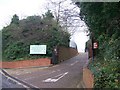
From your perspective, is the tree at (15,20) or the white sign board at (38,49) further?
the tree at (15,20)

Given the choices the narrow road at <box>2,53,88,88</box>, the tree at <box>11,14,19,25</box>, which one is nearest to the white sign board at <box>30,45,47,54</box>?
the tree at <box>11,14,19,25</box>

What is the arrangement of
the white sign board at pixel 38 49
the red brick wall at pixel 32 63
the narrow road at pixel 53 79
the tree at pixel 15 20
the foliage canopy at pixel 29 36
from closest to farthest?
the narrow road at pixel 53 79 < the red brick wall at pixel 32 63 < the white sign board at pixel 38 49 < the foliage canopy at pixel 29 36 < the tree at pixel 15 20

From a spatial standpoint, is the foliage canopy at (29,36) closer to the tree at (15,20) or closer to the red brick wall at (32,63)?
the tree at (15,20)

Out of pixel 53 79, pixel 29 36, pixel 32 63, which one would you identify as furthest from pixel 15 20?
pixel 53 79

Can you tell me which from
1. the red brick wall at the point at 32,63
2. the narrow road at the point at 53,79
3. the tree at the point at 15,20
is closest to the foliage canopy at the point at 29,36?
the tree at the point at 15,20

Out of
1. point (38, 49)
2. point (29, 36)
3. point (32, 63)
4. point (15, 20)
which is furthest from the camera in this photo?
point (15, 20)

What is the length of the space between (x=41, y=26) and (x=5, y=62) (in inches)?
319

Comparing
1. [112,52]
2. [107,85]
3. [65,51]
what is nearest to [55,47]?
[65,51]

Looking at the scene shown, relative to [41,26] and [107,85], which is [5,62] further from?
[107,85]

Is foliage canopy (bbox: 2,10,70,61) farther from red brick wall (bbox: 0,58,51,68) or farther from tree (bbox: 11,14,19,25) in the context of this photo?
red brick wall (bbox: 0,58,51,68)

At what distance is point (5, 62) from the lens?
39.5m

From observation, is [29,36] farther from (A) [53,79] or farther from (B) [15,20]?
(A) [53,79]

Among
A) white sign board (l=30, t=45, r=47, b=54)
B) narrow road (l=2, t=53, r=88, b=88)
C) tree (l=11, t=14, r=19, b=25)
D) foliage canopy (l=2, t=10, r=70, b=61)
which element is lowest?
narrow road (l=2, t=53, r=88, b=88)

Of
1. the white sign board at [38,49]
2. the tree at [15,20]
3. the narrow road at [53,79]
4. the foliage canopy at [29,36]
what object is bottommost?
the narrow road at [53,79]
